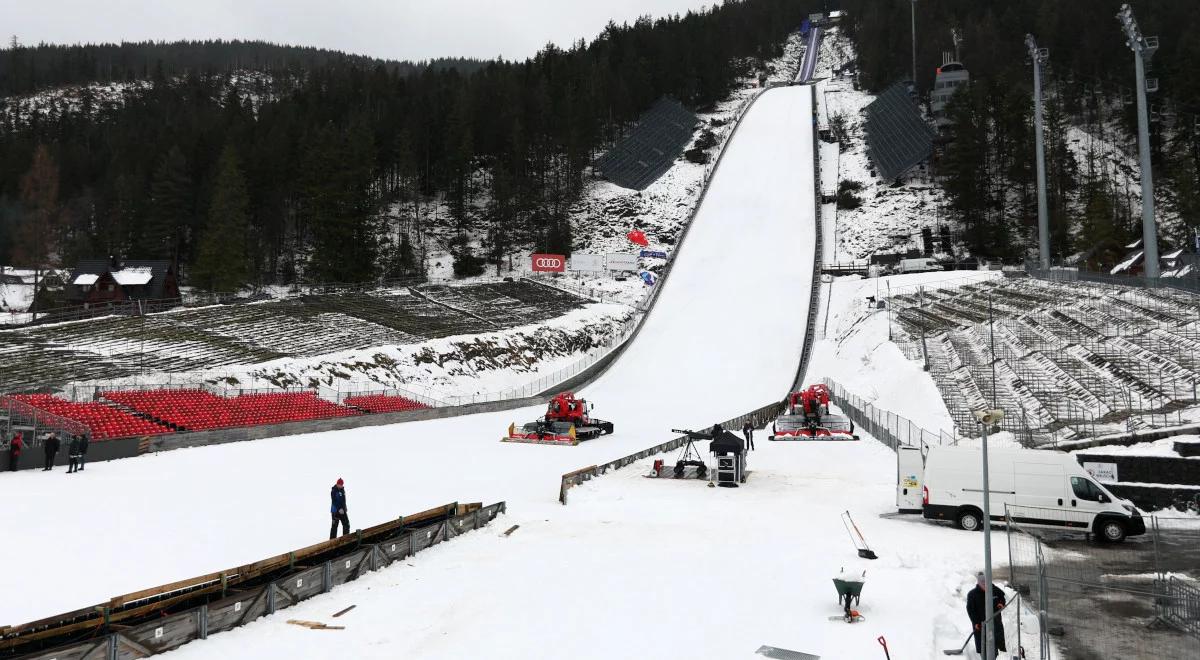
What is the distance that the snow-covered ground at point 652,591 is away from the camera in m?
10.3

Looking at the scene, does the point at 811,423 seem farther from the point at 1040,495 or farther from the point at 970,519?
the point at 1040,495

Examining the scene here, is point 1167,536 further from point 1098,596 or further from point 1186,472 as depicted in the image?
point 1098,596

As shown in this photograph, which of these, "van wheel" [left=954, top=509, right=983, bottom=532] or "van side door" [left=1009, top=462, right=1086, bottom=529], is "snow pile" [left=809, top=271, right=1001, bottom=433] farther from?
"van side door" [left=1009, top=462, right=1086, bottom=529]

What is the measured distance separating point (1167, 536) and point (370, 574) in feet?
52.3

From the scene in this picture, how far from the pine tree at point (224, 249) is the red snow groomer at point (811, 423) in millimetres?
49305

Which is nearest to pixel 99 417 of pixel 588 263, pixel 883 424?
pixel 883 424

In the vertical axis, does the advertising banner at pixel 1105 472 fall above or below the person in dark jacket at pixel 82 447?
above

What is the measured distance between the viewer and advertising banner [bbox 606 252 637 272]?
74.3 metres

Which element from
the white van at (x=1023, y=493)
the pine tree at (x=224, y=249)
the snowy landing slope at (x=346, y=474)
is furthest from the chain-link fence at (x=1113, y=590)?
the pine tree at (x=224, y=249)

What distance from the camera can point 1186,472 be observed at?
1752 centimetres

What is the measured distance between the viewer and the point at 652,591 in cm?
1258

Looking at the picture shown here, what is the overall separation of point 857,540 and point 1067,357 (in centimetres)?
2176

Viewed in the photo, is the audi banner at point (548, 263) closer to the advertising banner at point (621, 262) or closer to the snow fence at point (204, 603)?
the advertising banner at point (621, 262)

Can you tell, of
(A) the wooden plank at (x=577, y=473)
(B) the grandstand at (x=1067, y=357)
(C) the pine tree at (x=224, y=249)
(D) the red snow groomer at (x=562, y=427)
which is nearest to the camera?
(A) the wooden plank at (x=577, y=473)
